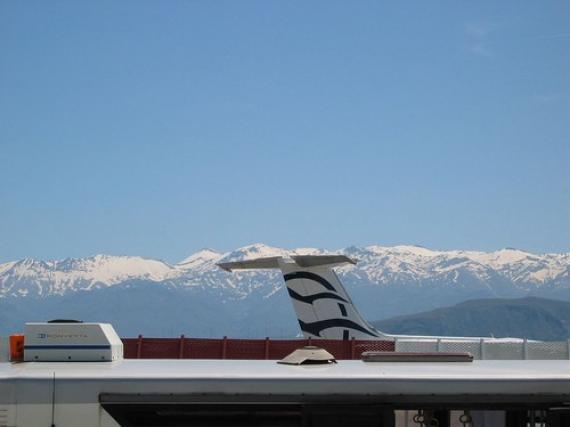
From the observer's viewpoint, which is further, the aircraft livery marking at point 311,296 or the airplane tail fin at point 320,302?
the aircraft livery marking at point 311,296

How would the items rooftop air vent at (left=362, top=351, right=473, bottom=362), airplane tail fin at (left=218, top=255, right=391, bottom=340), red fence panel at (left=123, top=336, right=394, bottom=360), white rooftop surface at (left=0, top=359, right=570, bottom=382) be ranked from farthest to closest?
airplane tail fin at (left=218, top=255, right=391, bottom=340)
red fence panel at (left=123, top=336, right=394, bottom=360)
rooftop air vent at (left=362, top=351, right=473, bottom=362)
white rooftop surface at (left=0, top=359, right=570, bottom=382)

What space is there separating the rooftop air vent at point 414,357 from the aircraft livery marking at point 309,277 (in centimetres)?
3284

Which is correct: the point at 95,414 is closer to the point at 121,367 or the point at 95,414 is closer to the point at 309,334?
the point at 121,367

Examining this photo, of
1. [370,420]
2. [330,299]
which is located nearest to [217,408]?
[370,420]

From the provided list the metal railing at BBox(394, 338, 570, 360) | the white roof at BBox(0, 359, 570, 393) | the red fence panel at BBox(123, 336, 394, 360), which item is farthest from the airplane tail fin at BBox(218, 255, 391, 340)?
the white roof at BBox(0, 359, 570, 393)

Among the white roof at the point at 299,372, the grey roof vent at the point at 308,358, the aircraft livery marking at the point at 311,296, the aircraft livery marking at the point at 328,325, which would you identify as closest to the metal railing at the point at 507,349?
the aircraft livery marking at the point at 328,325

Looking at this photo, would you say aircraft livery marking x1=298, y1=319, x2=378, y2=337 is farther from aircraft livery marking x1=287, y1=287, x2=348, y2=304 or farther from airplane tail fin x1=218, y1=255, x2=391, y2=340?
aircraft livery marking x1=287, y1=287, x2=348, y2=304

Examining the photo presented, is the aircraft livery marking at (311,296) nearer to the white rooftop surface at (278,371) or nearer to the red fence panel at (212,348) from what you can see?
the red fence panel at (212,348)

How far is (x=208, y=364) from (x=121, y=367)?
3.16 ft

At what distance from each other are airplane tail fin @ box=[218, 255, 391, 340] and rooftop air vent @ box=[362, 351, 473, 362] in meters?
32.4

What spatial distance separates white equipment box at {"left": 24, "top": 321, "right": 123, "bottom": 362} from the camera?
990cm

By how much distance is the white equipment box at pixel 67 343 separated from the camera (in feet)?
32.5

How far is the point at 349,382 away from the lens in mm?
8898

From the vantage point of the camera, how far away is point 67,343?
995 cm
